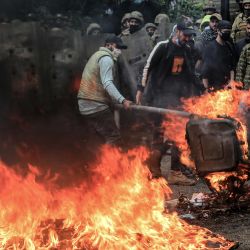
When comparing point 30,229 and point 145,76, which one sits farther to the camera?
point 145,76

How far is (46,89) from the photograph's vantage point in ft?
29.4

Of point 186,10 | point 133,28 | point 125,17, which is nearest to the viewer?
point 125,17

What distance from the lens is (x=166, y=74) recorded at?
8570 millimetres

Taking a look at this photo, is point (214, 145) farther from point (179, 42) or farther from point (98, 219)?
point (179, 42)

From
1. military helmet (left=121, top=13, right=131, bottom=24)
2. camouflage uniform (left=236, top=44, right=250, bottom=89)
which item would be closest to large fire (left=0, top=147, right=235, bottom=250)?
camouflage uniform (left=236, top=44, right=250, bottom=89)

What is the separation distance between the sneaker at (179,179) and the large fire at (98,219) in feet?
6.44

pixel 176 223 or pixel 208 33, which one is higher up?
pixel 208 33

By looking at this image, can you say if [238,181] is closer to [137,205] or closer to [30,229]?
[137,205]

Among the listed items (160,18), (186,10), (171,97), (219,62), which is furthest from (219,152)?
(186,10)

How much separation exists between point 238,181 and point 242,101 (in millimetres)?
991

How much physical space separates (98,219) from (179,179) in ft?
10.6

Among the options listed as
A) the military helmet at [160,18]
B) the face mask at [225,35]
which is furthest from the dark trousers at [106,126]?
the military helmet at [160,18]

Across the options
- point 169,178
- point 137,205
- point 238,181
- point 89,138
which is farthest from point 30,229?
point 89,138

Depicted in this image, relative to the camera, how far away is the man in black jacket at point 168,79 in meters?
8.40
